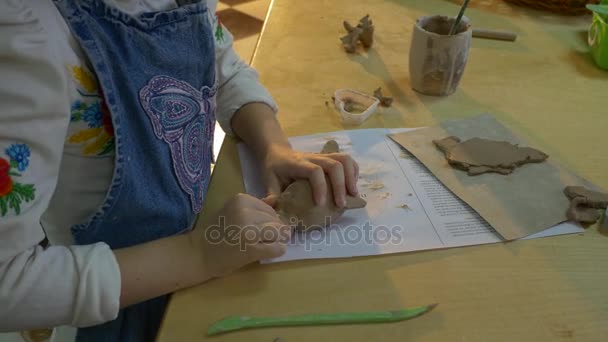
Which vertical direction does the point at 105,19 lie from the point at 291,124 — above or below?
above

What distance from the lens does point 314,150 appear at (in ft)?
2.20

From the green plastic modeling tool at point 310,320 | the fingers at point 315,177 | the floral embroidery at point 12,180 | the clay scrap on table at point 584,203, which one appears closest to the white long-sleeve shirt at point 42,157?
the floral embroidery at point 12,180

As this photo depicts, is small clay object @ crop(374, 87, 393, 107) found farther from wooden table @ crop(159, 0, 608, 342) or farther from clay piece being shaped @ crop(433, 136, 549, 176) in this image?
clay piece being shaped @ crop(433, 136, 549, 176)

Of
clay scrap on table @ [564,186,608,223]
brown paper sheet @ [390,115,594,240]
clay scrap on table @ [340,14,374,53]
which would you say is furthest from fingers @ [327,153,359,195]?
clay scrap on table @ [340,14,374,53]

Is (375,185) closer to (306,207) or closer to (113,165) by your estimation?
(306,207)

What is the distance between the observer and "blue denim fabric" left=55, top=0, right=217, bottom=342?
49 centimetres

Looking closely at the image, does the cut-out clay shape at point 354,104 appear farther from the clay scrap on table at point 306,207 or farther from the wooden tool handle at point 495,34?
the wooden tool handle at point 495,34

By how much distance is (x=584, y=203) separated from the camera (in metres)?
0.56

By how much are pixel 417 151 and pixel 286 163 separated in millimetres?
179

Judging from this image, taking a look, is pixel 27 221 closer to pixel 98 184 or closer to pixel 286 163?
pixel 98 184

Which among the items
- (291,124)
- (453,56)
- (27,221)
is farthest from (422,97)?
(27,221)

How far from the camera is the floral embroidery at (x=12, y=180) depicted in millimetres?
401

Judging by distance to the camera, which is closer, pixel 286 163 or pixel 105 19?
pixel 105 19

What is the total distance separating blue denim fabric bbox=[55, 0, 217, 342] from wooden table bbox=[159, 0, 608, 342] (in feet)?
0.17
